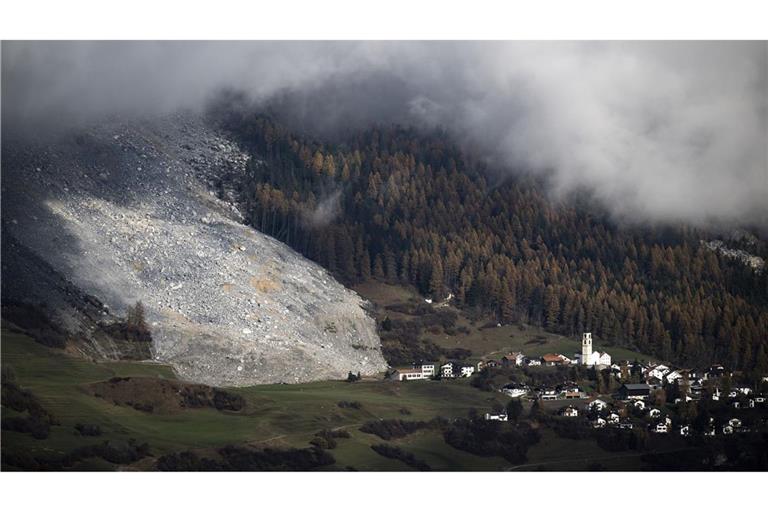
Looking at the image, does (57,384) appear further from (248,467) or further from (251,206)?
(251,206)

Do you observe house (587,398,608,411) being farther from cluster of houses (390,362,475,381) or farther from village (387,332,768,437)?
cluster of houses (390,362,475,381)

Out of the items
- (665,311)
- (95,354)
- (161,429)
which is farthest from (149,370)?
(665,311)

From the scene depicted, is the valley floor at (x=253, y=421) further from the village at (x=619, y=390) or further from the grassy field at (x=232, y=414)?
the village at (x=619, y=390)

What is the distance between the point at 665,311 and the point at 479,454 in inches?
2396

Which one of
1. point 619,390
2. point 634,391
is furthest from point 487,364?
point 634,391

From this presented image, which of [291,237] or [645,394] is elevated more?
[291,237]

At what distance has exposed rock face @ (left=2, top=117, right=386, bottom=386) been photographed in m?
161

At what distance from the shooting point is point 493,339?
187 m

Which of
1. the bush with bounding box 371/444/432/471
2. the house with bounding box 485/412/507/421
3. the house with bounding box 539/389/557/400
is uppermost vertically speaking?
the house with bounding box 539/389/557/400

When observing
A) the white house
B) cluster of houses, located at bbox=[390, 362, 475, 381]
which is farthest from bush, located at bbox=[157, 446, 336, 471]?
cluster of houses, located at bbox=[390, 362, 475, 381]

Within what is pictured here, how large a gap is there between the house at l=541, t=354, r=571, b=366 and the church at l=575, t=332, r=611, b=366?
1802mm

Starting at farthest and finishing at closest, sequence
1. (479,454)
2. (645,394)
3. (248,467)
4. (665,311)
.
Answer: (665,311) < (645,394) < (479,454) < (248,467)

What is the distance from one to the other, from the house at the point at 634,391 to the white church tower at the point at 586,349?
12.3 meters

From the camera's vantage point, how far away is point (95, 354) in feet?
506
